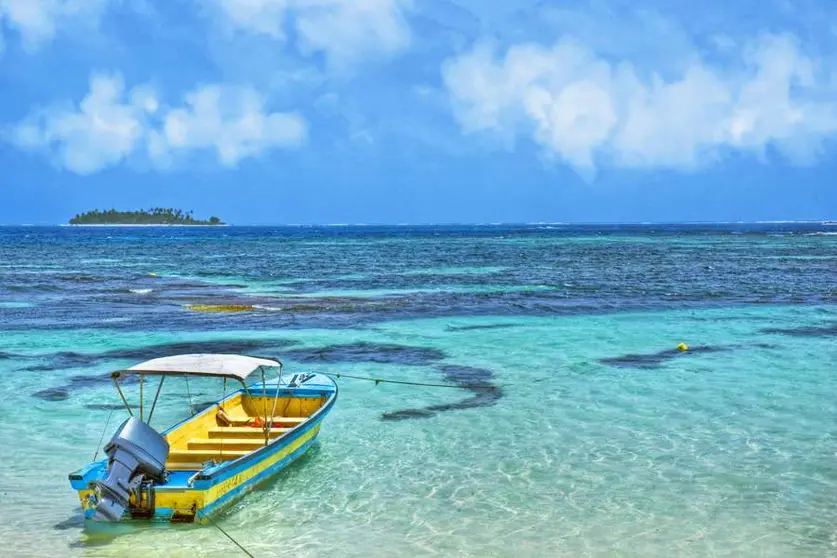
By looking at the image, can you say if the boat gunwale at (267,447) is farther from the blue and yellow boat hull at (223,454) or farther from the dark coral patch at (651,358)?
the dark coral patch at (651,358)

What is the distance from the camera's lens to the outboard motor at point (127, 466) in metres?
11.2

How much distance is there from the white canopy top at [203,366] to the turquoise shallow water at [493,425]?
1.96 m

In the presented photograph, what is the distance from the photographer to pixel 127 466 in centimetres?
1151

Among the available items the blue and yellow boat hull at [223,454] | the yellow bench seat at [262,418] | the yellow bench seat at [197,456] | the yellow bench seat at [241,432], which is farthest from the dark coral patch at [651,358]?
the yellow bench seat at [197,456]

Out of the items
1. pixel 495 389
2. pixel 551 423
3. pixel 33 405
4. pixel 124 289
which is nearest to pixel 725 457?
pixel 551 423

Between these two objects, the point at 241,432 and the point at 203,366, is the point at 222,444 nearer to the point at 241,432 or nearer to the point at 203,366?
the point at 241,432

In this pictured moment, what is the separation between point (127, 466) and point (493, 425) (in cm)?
785

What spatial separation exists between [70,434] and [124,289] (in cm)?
3123

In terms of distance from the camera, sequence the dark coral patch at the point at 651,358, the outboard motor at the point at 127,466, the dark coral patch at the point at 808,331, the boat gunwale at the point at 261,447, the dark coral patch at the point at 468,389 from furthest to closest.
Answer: the dark coral patch at the point at 808,331 < the dark coral patch at the point at 651,358 < the dark coral patch at the point at 468,389 < the boat gunwale at the point at 261,447 < the outboard motor at the point at 127,466

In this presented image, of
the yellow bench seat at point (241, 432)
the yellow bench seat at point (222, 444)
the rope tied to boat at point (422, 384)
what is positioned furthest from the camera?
the rope tied to boat at point (422, 384)

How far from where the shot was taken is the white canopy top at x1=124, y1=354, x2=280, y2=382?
1334 centimetres

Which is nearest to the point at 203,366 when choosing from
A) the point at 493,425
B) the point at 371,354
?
the point at 493,425

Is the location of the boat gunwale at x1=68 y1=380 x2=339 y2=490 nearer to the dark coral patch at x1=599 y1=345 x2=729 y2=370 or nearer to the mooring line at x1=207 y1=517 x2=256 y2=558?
the mooring line at x1=207 y1=517 x2=256 y2=558

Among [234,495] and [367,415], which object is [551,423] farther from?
[234,495]
